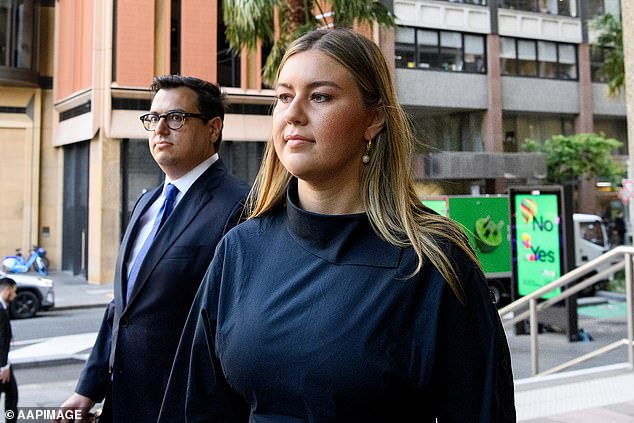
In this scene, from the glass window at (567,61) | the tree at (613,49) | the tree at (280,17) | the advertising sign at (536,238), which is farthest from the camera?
the glass window at (567,61)

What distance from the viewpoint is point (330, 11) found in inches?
441

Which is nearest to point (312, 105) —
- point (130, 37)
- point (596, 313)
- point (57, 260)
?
point (596, 313)

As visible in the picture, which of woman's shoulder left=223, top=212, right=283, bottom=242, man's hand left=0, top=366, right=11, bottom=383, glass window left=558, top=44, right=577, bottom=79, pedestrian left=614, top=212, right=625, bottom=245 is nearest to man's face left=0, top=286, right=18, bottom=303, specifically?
man's hand left=0, top=366, right=11, bottom=383

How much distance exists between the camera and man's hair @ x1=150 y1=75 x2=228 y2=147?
2828 millimetres

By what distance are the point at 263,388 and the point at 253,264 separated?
0.31 metres

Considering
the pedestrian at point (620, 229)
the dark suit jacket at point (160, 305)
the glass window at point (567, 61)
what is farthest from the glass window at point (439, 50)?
the dark suit jacket at point (160, 305)

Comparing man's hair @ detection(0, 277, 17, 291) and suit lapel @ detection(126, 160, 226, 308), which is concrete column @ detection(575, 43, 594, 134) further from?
suit lapel @ detection(126, 160, 226, 308)

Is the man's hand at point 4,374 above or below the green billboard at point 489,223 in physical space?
below

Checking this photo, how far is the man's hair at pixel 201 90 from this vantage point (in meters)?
2.83

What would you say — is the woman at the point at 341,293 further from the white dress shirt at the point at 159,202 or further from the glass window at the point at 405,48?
the glass window at the point at 405,48

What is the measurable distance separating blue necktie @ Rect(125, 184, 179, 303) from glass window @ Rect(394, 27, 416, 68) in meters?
24.7

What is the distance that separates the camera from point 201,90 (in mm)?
2877

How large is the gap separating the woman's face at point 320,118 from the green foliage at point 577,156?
27.7 m

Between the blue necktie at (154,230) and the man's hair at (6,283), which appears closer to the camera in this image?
the blue necktie at (154,230)
